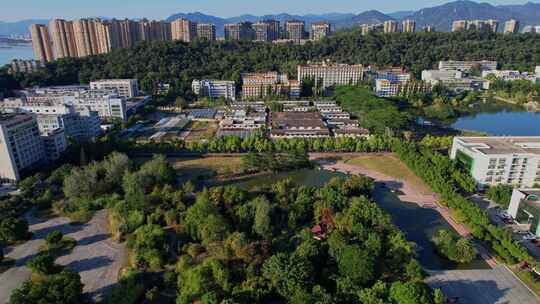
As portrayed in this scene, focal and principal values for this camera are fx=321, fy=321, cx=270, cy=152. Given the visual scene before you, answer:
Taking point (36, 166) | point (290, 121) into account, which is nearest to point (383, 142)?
point (290, 121)

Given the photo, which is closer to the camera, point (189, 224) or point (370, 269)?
point (370, 269)

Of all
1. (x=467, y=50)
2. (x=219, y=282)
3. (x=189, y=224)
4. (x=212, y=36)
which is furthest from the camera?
(x=212, y=36)

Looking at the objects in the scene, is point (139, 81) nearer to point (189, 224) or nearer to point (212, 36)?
point (212, 36)

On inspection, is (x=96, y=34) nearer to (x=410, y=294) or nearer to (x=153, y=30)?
(x=153, y=30)

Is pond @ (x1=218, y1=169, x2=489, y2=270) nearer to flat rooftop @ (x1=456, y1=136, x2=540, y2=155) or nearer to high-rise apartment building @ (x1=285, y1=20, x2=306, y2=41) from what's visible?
flat rooftop @ (x1=456, y1=136, x2=540, y2=155)

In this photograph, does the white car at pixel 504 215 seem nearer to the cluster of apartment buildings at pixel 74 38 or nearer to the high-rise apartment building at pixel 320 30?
the cluster of apartment buildings at pixel 74 38

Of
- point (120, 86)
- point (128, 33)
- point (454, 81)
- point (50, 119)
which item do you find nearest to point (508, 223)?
point (50, 119)

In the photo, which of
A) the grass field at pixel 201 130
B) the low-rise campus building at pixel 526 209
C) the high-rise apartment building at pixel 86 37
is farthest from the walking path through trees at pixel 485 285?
the high-rise apartment building at pixel 86 37
